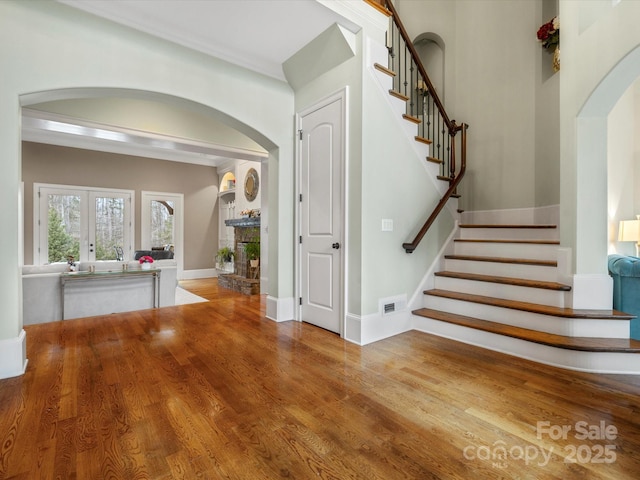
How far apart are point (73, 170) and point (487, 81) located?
339 inches

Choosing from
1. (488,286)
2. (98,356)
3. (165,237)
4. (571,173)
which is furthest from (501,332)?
(165,237)

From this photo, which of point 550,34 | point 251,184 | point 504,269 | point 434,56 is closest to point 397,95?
point 504,269

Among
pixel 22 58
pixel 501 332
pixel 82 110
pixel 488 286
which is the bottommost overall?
pixel 501 332

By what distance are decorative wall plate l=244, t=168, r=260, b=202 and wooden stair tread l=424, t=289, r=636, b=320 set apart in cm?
526

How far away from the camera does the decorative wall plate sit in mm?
7590

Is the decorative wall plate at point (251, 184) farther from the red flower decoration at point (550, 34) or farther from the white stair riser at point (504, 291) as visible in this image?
the red flower decoration at point (550, 34)

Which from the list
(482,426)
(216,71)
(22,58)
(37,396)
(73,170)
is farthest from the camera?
(73,170)

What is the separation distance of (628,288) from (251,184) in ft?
22.1

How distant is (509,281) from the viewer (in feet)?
10.4

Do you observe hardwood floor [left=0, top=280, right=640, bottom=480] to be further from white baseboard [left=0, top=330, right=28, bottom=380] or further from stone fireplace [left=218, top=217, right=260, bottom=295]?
stone fireplace [left=218, top=217, right=260, bottom=295]

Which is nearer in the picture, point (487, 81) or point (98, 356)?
point (98, 356)

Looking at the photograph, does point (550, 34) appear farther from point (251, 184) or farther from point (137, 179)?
point (137, 179)

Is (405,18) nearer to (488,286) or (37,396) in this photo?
(488,286)

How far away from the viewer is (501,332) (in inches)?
109
